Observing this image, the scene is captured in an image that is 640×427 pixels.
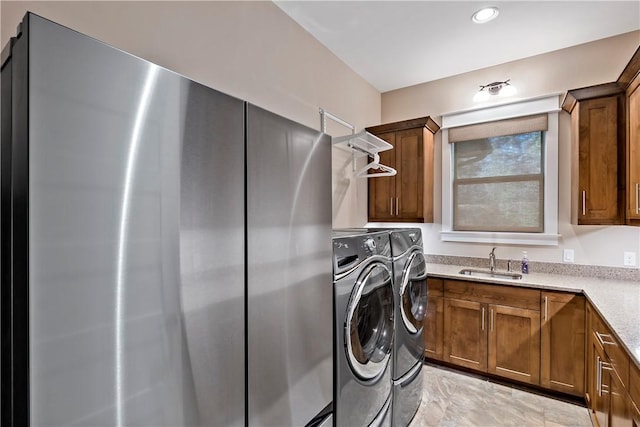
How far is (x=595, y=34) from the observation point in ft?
8.79

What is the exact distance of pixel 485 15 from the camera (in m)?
2.40

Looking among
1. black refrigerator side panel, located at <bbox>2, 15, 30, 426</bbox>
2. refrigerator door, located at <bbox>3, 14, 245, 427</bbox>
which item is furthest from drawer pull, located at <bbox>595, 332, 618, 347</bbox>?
black refrigerator side panel, located at <bbox>2, 15, 30, 426</bbox>

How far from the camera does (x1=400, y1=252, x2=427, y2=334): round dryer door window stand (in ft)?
7.14

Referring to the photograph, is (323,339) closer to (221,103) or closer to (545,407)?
(221,103)

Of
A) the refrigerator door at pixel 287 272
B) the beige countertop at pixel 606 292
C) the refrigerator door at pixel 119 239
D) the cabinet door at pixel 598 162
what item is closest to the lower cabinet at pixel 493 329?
the beige countertop at pixel 606 292

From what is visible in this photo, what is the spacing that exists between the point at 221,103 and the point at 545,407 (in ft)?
10.2

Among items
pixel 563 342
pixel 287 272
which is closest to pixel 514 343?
pixel 563 342

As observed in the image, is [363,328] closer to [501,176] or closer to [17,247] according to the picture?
[17,247]

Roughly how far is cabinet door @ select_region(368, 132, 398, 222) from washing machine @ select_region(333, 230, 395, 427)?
159 cm

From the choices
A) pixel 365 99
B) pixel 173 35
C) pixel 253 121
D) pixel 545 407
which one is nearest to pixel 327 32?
pixel 365 99

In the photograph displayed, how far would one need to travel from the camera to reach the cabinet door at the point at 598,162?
242cm

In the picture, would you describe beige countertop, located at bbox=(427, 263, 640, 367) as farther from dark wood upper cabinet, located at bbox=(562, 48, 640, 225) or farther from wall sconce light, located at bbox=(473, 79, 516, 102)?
wall sconce light, located at bbox=(473, 79, 516, 102)

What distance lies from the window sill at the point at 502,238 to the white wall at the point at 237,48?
3.63ft

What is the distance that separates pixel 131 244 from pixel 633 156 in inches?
120
